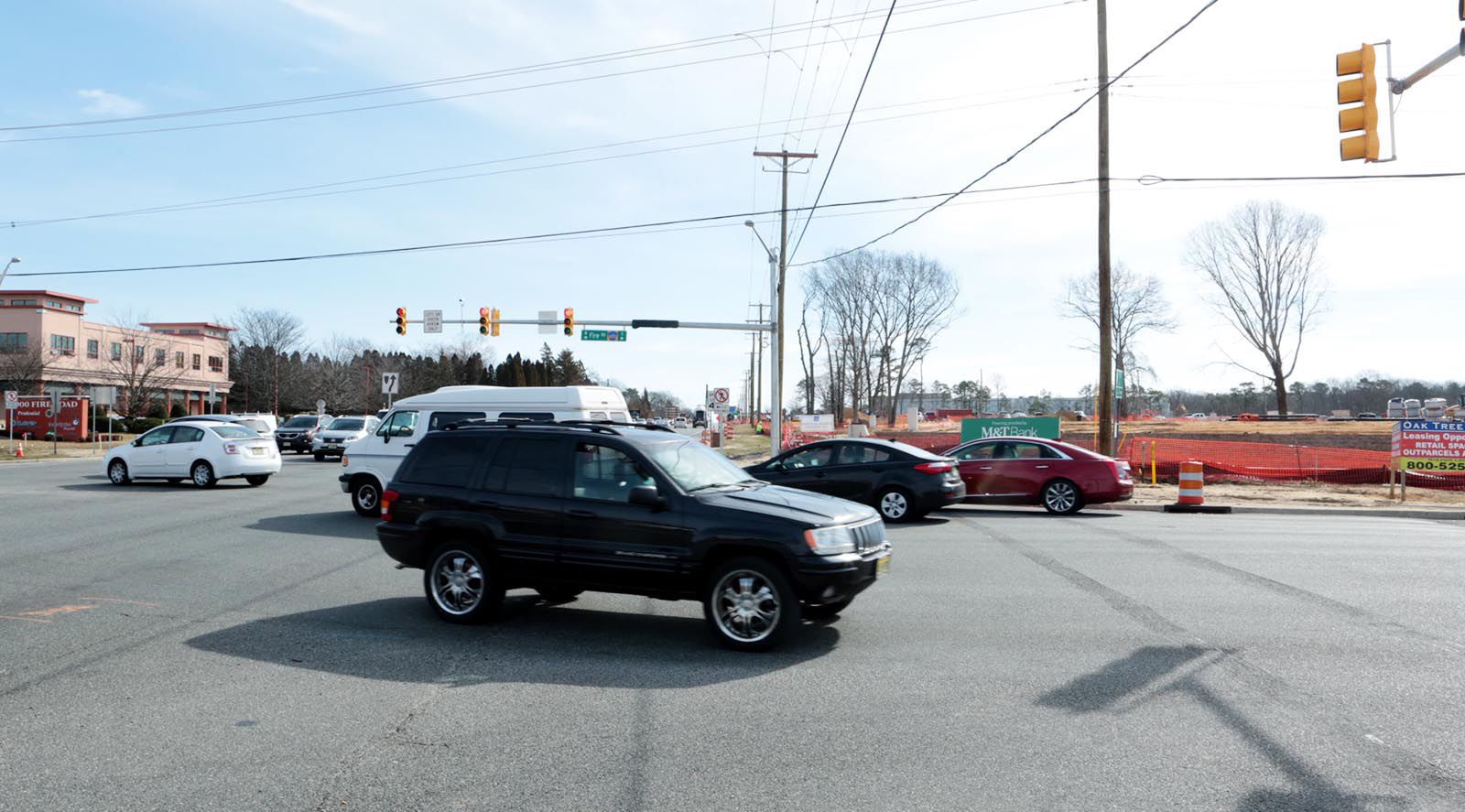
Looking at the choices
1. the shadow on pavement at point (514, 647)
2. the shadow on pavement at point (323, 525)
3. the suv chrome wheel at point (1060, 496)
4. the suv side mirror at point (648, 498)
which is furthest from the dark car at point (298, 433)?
the suv side mirror at point (648, 498)

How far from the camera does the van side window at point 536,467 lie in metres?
8.10

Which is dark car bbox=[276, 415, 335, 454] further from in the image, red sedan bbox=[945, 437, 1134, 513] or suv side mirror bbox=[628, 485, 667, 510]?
suv side mirror bbox=[628, 485, 667, 510]

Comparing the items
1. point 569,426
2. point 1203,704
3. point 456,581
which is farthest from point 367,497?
point 1203,704

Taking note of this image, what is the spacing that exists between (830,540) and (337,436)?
31.6m

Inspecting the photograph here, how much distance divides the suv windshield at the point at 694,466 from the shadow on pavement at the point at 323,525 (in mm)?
6999

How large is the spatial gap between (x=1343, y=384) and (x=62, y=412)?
150m

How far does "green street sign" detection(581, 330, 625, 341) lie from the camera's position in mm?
37406

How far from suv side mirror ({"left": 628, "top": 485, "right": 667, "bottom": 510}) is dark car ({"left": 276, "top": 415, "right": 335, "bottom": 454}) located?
1339 inches

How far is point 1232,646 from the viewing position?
24.4 ft

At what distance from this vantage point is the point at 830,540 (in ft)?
23.7

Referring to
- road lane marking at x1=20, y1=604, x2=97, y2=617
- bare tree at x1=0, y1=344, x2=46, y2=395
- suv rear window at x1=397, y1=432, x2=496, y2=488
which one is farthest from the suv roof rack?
bare tree at x1=0, y1=344, x2=46, y2=395

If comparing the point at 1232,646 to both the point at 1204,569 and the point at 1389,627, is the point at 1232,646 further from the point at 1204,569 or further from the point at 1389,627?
the point at 1204,569

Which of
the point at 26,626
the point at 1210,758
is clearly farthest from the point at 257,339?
the point at 1210,758

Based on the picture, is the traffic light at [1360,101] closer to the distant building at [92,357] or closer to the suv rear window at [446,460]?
the suv rear window at [446,460]
